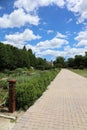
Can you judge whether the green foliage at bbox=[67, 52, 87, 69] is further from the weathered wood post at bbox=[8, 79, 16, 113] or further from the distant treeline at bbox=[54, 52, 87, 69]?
the weathered wood post at bbox=[8, 79, 16, 113]

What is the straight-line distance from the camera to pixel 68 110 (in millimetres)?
9172

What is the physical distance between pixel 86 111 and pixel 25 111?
2.23m

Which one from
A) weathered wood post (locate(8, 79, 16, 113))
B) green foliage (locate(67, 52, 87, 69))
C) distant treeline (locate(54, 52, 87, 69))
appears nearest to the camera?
weathered wood post (locate(8, 79, 16, 113))

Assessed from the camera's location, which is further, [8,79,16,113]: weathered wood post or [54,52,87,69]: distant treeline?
[54,52,87,69]: distant treeline

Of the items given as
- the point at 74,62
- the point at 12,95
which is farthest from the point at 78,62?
the point at 12,95

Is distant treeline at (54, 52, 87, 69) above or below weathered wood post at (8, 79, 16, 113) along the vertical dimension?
above

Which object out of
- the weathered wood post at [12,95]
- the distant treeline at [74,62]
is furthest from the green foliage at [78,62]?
the weathered wood post at [12,95]

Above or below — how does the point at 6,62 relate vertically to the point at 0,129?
above

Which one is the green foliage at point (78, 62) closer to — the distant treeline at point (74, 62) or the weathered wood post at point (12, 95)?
the distant treeline at point (74, 62)

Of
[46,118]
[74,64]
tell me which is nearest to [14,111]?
[46,118]

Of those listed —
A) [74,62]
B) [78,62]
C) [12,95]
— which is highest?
[74,62]

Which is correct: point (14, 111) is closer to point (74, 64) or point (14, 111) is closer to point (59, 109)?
point (59, 109)

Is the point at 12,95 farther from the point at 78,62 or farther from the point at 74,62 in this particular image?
the point at 74,62

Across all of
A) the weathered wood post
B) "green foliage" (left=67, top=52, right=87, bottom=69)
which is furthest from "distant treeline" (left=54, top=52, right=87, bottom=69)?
the weathered wood post
